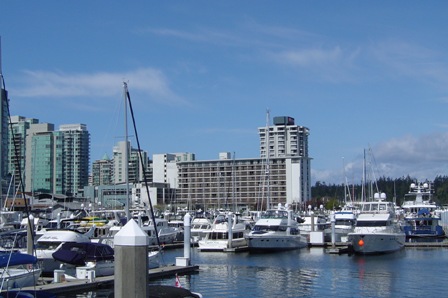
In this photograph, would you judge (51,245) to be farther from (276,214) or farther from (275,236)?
(276,214)

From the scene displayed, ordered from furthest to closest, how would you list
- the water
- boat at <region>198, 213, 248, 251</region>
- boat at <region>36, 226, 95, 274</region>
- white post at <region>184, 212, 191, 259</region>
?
boat at <region>198, 213, 248, 251</region> → white post at <region>184, 212, 191, 259</region> → boat at <region>36, 226, 95, 274</region> → the water

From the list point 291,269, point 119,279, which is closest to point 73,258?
point 291,269

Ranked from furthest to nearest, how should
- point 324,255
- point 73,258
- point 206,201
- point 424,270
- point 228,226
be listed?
1. point 206,201
2. point 228,226
3. point 324,255
4. point 424,270
5. point 73,258

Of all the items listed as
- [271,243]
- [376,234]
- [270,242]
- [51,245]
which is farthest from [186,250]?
[376,234]

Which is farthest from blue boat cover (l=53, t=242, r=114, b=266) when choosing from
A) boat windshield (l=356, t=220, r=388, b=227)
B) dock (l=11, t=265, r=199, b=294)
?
boat windshield (l=356, t=220, r=388, b=227)

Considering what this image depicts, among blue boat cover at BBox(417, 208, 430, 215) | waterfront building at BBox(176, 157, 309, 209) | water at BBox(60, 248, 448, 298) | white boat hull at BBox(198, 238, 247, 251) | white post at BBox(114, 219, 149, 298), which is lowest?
water at BBox(60, 248, 448, 298)

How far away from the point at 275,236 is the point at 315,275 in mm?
19629

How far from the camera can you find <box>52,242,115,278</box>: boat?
3788cm

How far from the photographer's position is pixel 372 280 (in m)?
42.1

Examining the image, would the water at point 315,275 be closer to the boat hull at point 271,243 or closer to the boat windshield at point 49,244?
the boat hull at point 271,243

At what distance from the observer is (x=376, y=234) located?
59.4m

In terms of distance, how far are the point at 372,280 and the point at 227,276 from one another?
938cm

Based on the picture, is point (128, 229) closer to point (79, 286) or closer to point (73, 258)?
point (79, 286)

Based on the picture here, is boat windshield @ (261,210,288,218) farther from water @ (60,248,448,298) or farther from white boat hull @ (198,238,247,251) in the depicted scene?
water @ (60,248,448,298)
